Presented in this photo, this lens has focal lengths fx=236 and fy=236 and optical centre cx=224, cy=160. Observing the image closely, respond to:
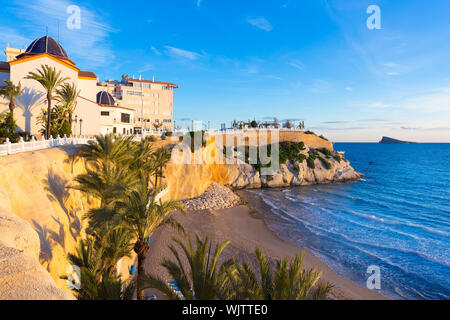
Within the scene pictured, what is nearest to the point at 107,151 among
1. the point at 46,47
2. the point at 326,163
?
the point at 46,47

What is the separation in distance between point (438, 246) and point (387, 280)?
33.2ft

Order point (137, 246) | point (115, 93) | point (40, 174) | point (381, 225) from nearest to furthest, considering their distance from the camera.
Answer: point (137, 246), point (40, 174), point (381, 225), point (115, 93)

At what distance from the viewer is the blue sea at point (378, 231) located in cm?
1734

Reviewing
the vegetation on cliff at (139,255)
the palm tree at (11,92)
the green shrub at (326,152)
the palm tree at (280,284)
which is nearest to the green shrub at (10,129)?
the palm tree at (11,92)

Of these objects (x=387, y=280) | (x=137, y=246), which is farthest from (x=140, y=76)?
(x=387, y=280)

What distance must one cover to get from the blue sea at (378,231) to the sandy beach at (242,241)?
48.2 inches

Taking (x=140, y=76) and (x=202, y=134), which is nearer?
(x=202, y=134)

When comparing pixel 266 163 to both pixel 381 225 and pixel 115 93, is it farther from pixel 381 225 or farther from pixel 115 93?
pixel 115 93

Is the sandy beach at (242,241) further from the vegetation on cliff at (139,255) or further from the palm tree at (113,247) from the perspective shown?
the palm tree at (113,247)

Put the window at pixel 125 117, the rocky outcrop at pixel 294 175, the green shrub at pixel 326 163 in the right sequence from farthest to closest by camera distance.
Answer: the green shrub at pixel 326 163 → the rocky outcrop at pixel 294 175 → the window at pixel 125 117

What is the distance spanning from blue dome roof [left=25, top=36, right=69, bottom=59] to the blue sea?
137 feet

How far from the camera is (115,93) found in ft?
218

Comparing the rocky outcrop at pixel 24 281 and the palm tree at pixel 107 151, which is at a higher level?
the palm tree at pixel 107 151

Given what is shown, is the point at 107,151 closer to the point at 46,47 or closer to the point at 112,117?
the point at 112,117
